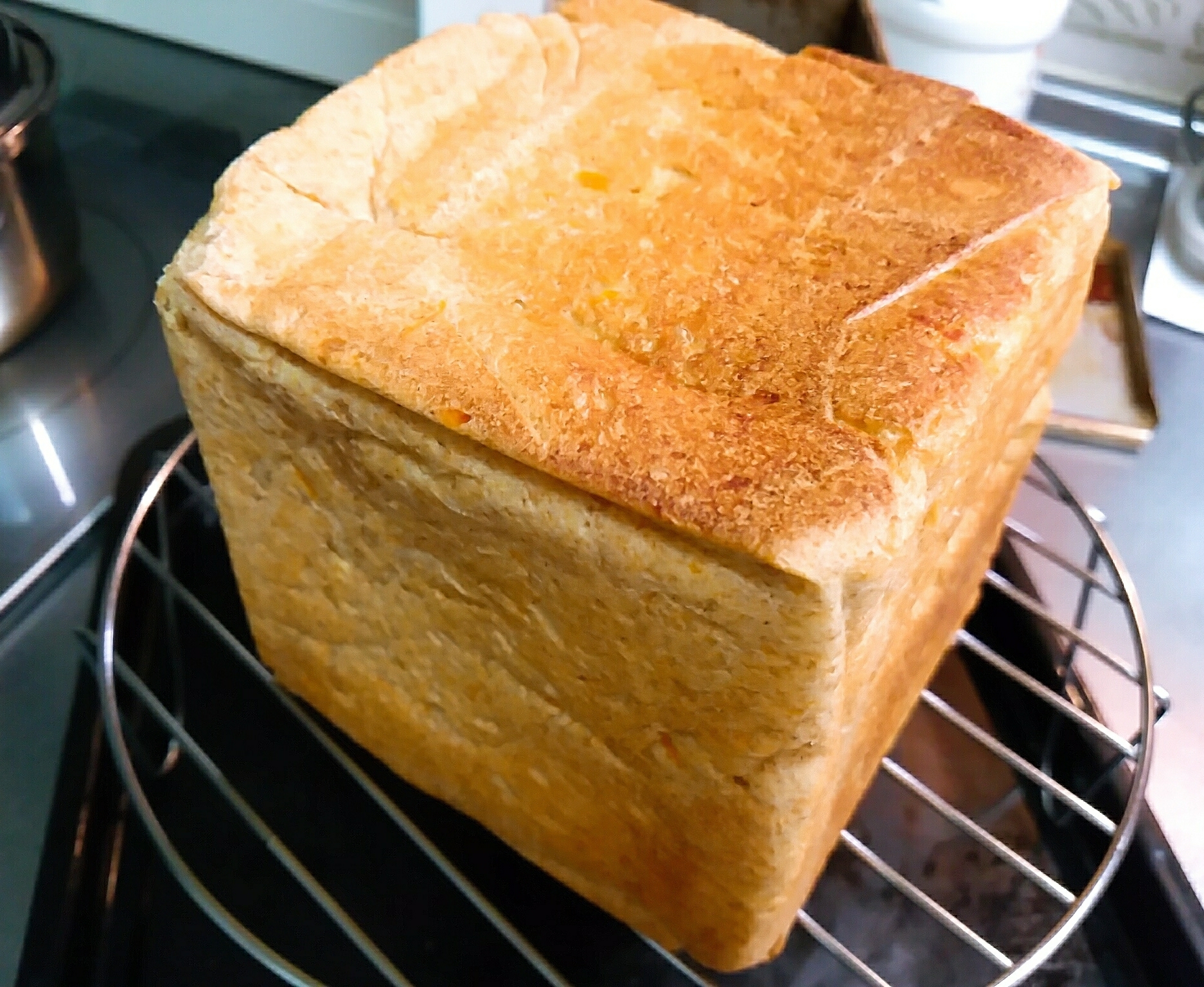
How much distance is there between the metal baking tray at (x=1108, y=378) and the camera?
3.55ft

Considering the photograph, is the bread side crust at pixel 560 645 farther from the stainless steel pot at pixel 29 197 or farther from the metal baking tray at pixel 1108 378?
the stainless steel pot at pixel 29 197

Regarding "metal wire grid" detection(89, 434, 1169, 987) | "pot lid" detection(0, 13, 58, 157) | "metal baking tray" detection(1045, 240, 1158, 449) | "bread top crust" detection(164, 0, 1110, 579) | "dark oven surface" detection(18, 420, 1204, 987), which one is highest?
"bread top crust" detection(164, 0, 1110, 579)

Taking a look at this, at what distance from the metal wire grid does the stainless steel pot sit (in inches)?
14.8

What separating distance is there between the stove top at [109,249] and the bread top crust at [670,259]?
55cm

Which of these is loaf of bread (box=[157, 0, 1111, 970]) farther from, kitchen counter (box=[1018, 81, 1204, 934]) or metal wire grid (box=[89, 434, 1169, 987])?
kitchen counter (box=[1018, 81, 1204, 934])

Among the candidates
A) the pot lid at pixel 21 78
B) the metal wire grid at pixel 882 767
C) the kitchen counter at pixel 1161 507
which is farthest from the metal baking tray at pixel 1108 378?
the pot lid at pixel 21 78

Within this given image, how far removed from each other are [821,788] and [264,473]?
39cm

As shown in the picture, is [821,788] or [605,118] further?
[605,118]

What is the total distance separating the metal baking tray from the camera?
108 centimetres

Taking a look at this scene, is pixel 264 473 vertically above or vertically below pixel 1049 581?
above

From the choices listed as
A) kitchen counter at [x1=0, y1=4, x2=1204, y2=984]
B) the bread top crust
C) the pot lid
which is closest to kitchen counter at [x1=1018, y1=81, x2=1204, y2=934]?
kitchen counter at [x1=0, y1=4, x2=1204, y2=984]

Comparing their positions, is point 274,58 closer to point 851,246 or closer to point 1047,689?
point 851,246

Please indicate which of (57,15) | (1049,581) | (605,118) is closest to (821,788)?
(605,118)

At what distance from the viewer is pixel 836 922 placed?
0.78 meters
